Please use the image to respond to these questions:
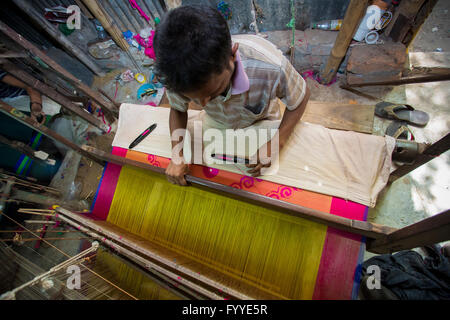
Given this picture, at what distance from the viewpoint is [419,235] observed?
3.38ft

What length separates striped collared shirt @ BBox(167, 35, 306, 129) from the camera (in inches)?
48.8

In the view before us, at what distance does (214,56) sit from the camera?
867 mm

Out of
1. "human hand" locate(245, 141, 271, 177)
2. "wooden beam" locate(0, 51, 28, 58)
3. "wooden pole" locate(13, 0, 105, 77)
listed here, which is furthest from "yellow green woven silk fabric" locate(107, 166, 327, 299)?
"wooden pole" locate(13, 0, 105, 77)

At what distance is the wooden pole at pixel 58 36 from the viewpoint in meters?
3.09

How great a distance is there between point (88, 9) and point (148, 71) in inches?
51.8

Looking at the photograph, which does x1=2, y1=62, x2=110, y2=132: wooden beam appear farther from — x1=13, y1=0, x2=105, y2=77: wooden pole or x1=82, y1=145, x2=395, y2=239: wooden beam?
x1=13, y1=0, x2=105, y2=77: wooden pole

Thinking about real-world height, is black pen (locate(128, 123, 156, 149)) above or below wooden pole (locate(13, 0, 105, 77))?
below

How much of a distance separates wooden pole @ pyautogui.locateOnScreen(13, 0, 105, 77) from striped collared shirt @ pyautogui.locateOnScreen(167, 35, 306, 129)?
3.66 m

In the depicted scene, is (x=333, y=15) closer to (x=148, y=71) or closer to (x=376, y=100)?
(x=376, y=100)

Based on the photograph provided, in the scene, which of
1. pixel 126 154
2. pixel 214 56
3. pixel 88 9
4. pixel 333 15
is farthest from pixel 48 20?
pixel 333 15

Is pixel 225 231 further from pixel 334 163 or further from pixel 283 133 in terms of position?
pixel 334 163

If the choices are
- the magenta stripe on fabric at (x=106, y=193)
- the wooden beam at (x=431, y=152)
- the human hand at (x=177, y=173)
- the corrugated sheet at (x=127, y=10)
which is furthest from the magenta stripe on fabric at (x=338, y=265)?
the corrugated sheet at (x=127, y=10)

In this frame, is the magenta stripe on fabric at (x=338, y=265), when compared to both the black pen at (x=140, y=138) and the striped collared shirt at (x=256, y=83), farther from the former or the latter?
the black pen at (x=140, y=138)

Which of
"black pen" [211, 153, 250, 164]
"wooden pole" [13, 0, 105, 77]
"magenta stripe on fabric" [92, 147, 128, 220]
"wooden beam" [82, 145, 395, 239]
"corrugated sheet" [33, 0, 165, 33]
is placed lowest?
"magenta stripe on fabric" [92, 147, 128, 220]
